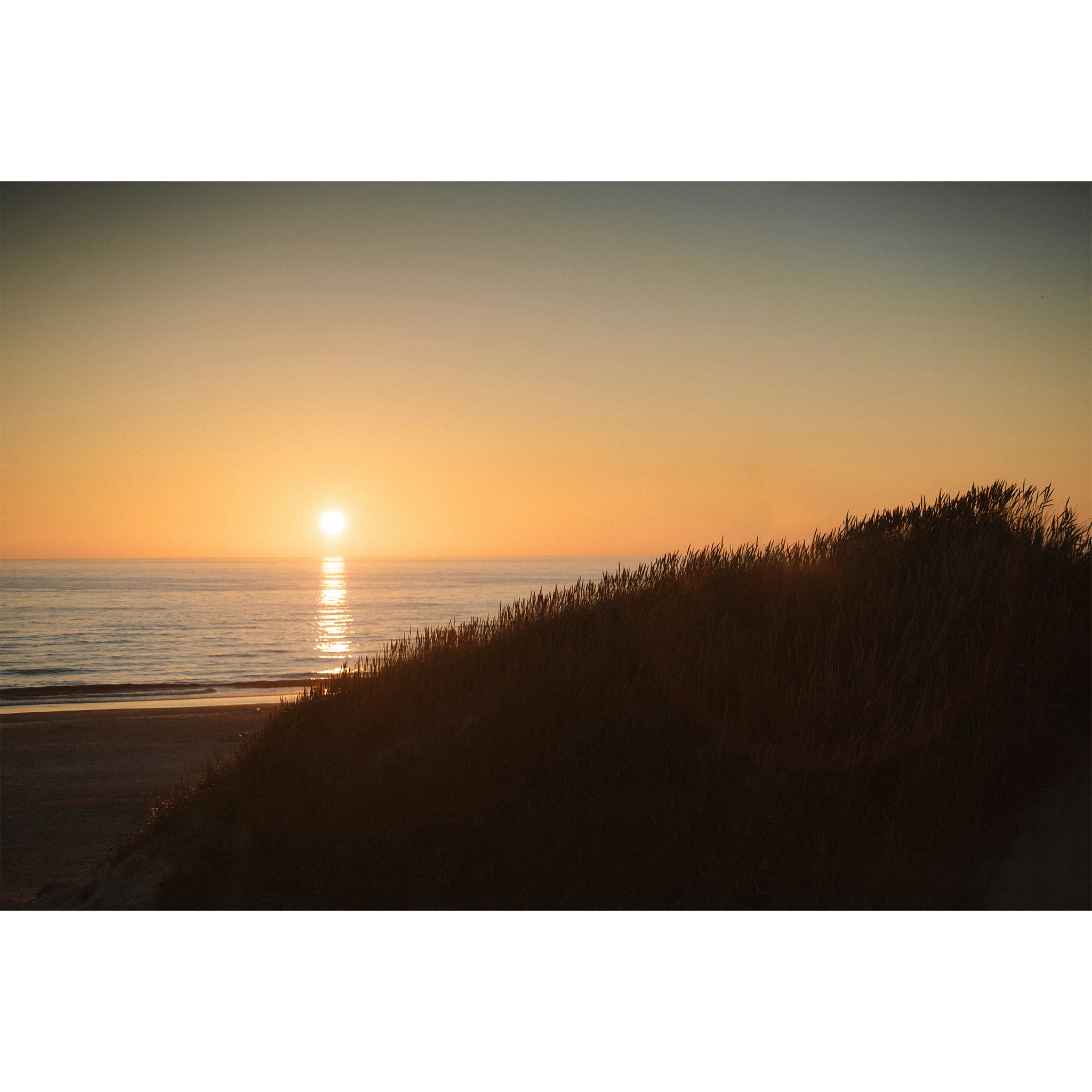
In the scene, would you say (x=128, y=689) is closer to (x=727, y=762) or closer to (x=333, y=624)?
(x=333, y=624)

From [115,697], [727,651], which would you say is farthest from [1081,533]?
[115,697]

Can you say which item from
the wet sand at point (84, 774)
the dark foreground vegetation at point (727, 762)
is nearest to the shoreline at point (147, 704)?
the wet sand at point (84, 774)

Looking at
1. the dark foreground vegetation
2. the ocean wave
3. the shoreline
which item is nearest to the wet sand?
the shoreline

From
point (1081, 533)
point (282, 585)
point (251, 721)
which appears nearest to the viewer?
point (1081, 533)

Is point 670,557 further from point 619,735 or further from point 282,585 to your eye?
point 282,585

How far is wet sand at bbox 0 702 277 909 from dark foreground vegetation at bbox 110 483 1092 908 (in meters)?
2.59

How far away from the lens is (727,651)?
5.04 metres

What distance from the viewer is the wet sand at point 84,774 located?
766cm

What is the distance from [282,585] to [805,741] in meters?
77.7

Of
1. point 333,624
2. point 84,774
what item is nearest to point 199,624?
point 333,624

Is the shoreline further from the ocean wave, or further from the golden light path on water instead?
the golden light path on water

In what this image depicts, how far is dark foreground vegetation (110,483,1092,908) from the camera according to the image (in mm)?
4062

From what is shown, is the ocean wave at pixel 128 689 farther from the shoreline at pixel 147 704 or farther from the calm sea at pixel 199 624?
the shoreline at pixel 147 704

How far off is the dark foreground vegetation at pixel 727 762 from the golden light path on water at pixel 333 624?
68.8ft
